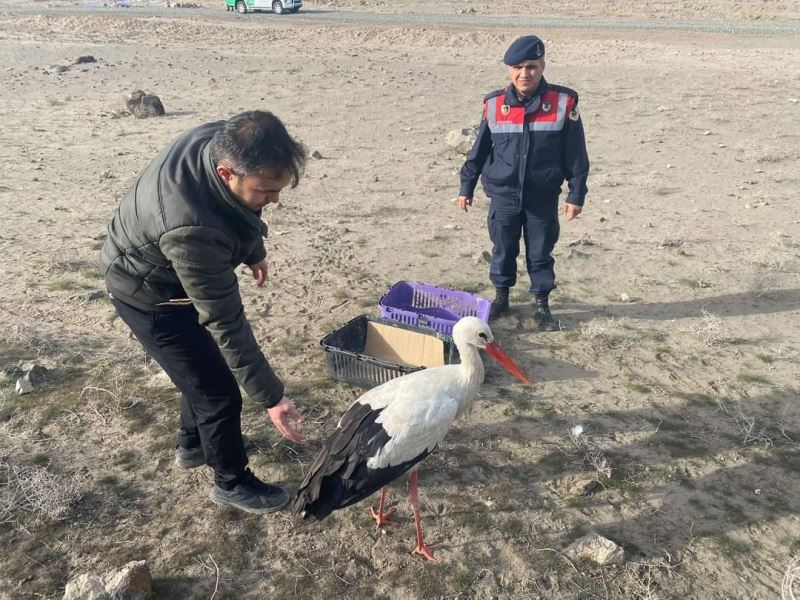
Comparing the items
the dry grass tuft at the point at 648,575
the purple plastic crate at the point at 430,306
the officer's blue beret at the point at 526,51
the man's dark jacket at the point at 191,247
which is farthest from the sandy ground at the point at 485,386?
the officer's blue beret at the point at 526,51

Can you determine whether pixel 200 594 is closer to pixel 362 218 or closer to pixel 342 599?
pixel 342 599

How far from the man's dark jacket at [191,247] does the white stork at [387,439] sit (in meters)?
0.67

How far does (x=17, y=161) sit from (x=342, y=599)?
32.1ft

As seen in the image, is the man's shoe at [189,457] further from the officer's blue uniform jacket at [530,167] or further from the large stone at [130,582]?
the officer's blue uniform jacket at [530,167]

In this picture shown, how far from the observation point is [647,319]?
586 centimetres

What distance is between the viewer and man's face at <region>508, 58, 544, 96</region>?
483 cm

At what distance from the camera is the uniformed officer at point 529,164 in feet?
16.4

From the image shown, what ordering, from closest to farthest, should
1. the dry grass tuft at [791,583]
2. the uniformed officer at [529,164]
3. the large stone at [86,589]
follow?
the large stone at [86,589], the dry grass tuft at [791,583], the uniformed officer at [529,164]

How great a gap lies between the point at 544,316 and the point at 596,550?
8.80 ft

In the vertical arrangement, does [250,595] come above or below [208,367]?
below

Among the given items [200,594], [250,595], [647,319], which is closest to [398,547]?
[250,595]

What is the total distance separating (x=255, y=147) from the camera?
96.0 inches

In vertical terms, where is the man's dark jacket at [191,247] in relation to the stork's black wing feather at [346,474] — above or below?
above

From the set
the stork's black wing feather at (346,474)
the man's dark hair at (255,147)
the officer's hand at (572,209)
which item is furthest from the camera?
the officer's hand at (572,209)
